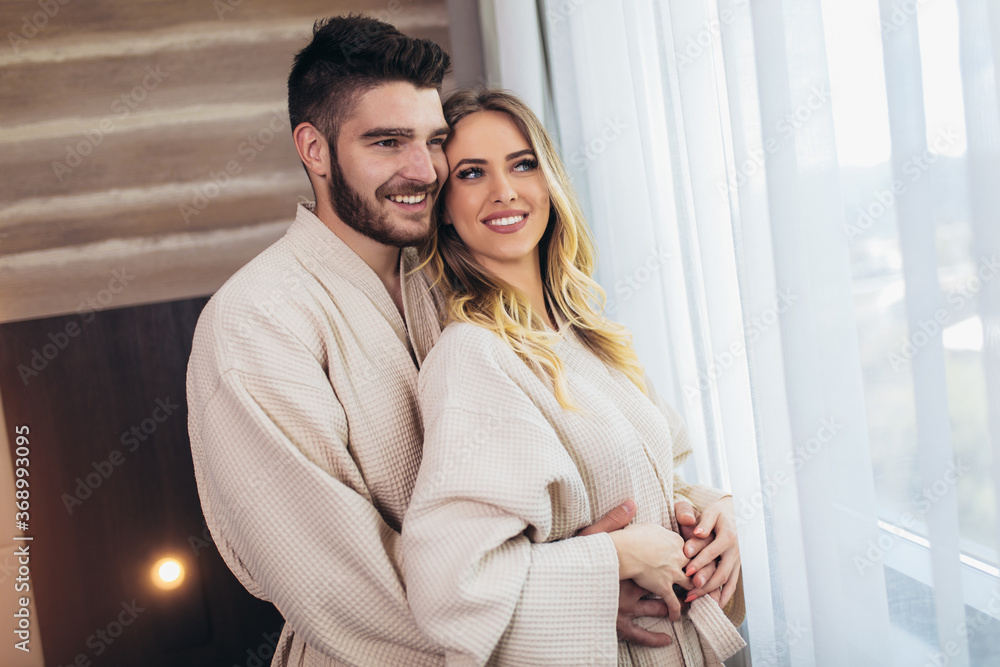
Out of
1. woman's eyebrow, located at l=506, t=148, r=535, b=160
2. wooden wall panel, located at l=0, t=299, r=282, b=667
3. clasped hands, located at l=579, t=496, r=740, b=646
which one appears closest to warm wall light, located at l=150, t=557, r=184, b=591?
wooden wall panel, located at l=0, t=299, r=282, b=667

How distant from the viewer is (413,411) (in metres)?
1.18

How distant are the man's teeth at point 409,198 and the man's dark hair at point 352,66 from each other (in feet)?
0.53

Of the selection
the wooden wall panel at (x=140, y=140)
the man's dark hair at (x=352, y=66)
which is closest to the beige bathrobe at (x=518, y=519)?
the man's dark hair at (x=352, y=66)

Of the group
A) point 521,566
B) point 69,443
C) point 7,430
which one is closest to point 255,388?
point 521,566

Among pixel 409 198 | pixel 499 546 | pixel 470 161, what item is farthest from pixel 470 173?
pixel 499 546

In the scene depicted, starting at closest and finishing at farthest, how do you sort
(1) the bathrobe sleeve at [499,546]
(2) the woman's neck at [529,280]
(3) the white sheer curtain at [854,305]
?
1. (3) the white sheer curtain at [854,305]
2. (1) the bathrobe sleeve at [499,546]
3. (2) the woman's neck at [529,280]

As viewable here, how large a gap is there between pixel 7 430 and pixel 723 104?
6.27ft

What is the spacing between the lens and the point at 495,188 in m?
Answer: 1.30

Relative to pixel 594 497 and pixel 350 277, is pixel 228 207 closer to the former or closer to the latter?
pixel 350 277

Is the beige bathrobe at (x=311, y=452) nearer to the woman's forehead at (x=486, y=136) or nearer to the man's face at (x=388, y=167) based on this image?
the man's face at (x=388, y=167)

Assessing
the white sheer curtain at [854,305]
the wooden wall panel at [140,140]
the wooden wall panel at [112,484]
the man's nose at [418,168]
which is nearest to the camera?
the white sheer curtain at [854,305]

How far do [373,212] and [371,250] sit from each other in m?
0.08

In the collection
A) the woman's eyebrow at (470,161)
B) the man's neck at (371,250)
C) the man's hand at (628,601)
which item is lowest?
the man's hand at (628,601)

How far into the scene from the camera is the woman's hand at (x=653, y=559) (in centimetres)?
104
